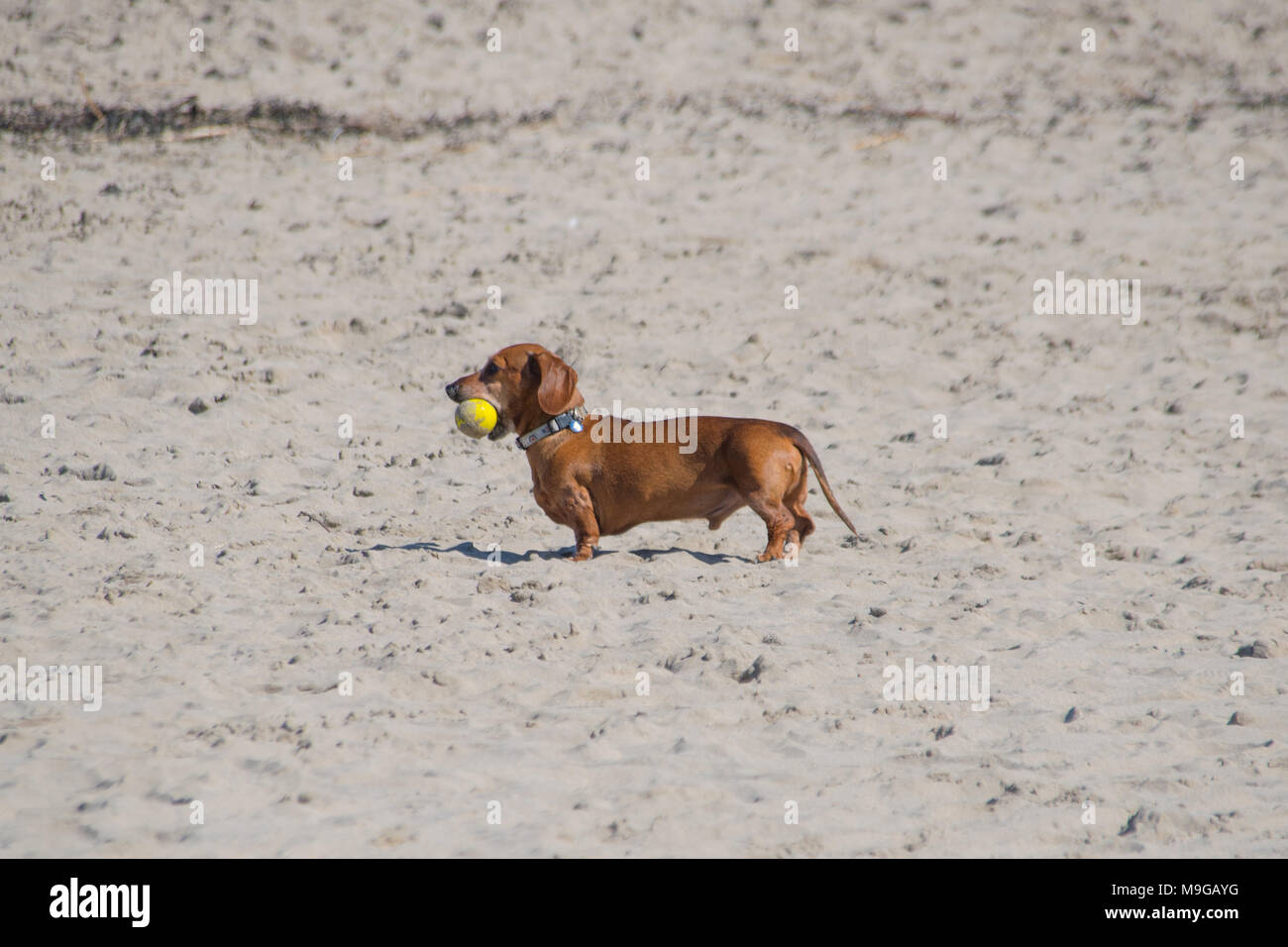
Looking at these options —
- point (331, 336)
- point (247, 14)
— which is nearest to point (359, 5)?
point (247, 14)

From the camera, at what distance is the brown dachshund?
550 cm

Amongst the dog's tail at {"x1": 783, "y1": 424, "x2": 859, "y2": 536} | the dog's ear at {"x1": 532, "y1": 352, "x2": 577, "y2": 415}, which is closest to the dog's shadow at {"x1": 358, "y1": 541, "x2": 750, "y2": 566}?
the dog's tail at {"x1": 783, "y1": 424, "x2": 859, "y2": 536}

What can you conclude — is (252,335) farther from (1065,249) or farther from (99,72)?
(1065,249)

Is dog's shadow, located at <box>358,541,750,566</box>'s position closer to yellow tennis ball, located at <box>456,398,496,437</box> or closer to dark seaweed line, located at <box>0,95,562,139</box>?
yellow tennis ball, located at <box>456,398,496,437</box>

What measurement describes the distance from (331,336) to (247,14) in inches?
210

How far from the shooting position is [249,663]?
421cm

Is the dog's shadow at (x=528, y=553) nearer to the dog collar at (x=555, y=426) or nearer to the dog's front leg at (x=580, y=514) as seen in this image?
the dog's front leg at (x=580, y=514)

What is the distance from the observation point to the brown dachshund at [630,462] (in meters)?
5.50

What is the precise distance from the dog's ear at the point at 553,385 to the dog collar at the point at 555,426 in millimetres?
46

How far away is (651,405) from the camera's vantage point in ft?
24.7

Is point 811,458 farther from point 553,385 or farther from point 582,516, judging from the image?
point 553,385

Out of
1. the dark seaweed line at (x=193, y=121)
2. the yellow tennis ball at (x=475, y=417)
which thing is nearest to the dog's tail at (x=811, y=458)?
the yellow tennis ball at (x=475, y=417)

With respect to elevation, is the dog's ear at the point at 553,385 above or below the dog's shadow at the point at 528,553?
above
